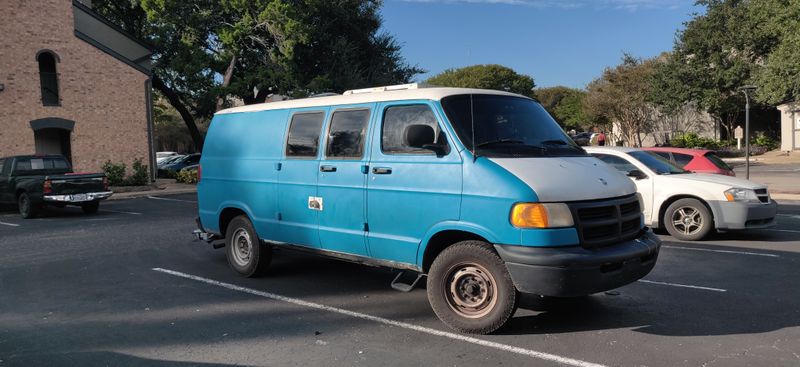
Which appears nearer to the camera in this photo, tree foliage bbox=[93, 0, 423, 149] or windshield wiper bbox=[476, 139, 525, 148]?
windshield wiper bbox=[476, 139, 525, 148]

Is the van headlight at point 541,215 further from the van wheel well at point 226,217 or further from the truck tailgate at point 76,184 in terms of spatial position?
the truck tailgate at point 76,184

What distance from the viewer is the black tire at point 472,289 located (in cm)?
484

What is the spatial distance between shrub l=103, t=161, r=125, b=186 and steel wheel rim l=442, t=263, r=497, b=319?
21.8m

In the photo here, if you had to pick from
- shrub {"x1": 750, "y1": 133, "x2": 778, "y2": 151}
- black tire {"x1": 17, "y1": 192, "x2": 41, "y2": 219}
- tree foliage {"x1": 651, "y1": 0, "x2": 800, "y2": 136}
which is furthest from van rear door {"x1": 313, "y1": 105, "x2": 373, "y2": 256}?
shrub {"x1": 750, "y1": 133, "x2": 778, "y2": 151}

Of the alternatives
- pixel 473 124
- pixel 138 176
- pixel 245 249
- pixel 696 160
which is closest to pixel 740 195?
pixel 696 160

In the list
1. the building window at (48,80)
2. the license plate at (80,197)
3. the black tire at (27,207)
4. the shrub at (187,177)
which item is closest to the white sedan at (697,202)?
the license plate at (80,197)

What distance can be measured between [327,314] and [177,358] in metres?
1.55

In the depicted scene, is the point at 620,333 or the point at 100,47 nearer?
the point at 620,333

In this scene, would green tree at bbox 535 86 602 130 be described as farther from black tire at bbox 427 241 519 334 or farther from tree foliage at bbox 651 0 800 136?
black tire at bbox 427 241 519 334

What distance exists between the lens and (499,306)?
487 cm

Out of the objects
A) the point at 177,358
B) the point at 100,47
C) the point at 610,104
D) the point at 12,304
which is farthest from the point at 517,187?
the point at 610,104

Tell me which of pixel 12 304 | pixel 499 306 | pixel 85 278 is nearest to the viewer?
pixel 499 306

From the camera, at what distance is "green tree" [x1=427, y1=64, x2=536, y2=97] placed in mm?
80294

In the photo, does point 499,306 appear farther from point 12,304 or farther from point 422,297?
point 12,304
